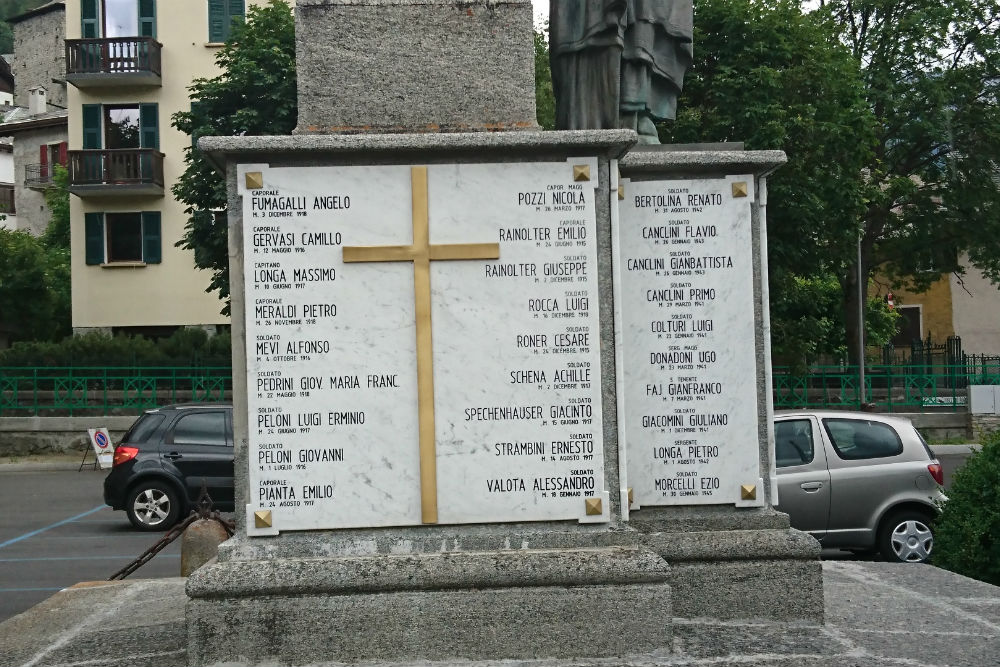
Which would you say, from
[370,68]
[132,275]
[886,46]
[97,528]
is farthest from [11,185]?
[370,68]

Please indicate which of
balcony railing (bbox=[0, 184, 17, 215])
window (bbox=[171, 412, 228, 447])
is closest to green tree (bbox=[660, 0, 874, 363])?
window (bbox=[171, 412, 228, 447])

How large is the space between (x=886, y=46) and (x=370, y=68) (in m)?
32.6

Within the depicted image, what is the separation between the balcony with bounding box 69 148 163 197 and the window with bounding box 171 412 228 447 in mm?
20121

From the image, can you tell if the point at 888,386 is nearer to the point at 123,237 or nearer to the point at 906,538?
the point at 906,538

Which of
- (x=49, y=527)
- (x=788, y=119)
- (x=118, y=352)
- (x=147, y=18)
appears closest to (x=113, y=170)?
(x=147, y=18)

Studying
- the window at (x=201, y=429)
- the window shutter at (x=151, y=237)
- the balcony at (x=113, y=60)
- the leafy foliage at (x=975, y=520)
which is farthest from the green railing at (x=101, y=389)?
the leafy foliage at (x=975, y=520)

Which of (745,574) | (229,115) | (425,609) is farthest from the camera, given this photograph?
(229,115)

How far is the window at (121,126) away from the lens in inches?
1387

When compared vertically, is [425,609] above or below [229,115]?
below

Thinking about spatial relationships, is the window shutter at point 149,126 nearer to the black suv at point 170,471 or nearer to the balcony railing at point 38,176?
the balcony railing at point 38,176

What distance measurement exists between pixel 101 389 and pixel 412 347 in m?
25.8

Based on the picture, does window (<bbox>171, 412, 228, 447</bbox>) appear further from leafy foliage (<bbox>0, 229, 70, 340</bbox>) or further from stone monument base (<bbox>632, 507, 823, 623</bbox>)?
leafy foliage (<bbox>0, 229, 70, 340</bbox>)

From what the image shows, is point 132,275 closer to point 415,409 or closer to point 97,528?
point 97,528

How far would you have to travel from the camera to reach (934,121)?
114 ft
